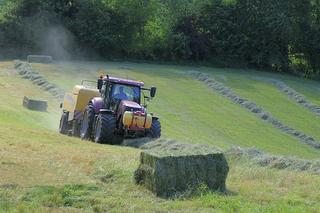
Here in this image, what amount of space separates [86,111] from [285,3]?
48009mm

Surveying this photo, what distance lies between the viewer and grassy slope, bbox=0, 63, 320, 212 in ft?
36.2

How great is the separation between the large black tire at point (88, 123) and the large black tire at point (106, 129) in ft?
3.24

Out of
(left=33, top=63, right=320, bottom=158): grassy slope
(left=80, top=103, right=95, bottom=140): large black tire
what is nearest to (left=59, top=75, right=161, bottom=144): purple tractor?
(left=80, top=103, right=95, bottom=140): large black tire

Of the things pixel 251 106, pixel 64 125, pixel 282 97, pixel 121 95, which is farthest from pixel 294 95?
pixel 121 95

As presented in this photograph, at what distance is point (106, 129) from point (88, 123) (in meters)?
1.74

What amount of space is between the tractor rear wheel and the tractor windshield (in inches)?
59.8

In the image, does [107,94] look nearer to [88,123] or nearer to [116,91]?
[116,91]

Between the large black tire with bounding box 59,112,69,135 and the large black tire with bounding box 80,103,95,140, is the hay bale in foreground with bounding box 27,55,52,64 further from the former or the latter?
the large black tire with bounding box 80,103,95,140

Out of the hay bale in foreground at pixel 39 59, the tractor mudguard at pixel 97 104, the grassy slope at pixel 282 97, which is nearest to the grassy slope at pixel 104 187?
the tractor mudguard at pixel 97 104

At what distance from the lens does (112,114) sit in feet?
78.2

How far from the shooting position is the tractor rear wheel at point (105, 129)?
23.1 m

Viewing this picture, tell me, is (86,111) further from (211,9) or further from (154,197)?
(211,9)

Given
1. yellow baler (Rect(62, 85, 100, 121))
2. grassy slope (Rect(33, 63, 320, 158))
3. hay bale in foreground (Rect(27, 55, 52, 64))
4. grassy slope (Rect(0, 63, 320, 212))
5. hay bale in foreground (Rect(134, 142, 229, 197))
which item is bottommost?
grassy slope (Rect(33, 63, 320, 158))

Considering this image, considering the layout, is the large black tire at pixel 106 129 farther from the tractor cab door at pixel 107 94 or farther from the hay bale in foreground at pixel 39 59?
the hay bale in foreground at pixel 39 59
